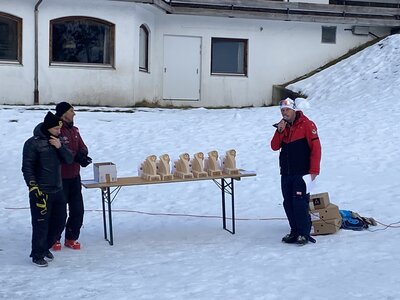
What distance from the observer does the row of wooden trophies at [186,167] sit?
8.76m

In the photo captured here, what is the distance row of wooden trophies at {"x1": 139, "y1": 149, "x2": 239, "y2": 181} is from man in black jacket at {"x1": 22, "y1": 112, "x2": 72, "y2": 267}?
1.29m

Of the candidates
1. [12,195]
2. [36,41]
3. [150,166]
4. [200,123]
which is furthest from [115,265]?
[36,41]

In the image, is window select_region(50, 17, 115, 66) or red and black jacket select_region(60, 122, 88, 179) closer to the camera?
red and black jacket select_region(60, 122, 88, 179)

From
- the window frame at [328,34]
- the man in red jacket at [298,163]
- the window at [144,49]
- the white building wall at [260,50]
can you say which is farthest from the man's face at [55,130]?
the window frame at [328,34]

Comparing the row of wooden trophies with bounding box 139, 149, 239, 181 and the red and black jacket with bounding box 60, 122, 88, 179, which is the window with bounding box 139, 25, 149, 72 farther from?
the red and black jacket with bounding box 60, 122, 88, 179

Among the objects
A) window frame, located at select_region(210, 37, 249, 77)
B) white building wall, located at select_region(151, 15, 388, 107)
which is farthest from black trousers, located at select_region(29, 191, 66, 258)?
window frame, located at select_region(210, 37, 249, 77)

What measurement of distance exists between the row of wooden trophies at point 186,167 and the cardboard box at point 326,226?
1240 millimetres

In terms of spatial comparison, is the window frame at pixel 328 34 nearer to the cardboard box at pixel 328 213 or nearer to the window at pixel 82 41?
the window at pixel 82 41

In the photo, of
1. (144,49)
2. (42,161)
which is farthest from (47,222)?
(144,49)

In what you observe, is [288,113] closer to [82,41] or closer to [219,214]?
[219,214]

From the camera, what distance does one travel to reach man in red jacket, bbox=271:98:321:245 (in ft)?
27.6

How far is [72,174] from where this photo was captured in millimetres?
8391

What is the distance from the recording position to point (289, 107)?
8469 millimetres

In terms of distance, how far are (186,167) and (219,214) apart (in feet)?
6.20
